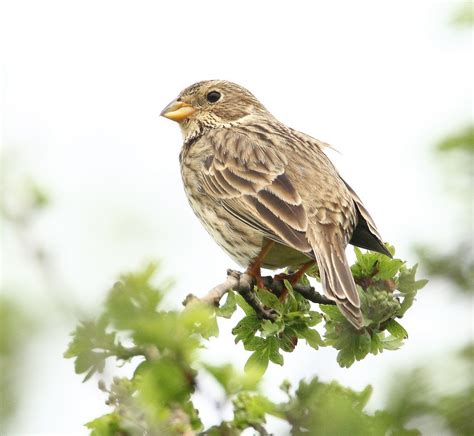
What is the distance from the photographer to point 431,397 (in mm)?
1677

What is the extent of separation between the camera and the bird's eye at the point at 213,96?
27.0 ft

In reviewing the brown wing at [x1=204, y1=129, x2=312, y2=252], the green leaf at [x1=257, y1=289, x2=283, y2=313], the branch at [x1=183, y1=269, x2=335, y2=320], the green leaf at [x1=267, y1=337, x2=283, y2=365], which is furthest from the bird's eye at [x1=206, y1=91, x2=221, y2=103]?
the green leaf at [x1=267, y1=337, x2=283, y2=365]

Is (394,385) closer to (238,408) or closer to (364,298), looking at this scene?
(238,408)

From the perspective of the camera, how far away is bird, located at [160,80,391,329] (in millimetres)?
5689

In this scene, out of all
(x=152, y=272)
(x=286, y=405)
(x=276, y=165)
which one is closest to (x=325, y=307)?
(x=276, y=165)

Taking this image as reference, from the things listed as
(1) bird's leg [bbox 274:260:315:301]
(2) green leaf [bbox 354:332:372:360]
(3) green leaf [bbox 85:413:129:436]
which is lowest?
(3) green leaf [bbox 85:413:129:436]

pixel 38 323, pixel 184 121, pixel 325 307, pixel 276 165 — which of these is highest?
pixel 184 121

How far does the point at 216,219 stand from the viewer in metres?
6.57

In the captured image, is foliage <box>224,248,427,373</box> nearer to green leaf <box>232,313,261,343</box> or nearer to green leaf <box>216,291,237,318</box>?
green leaf <box>232,313,261,343</box>

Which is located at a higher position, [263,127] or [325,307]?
[263,127]

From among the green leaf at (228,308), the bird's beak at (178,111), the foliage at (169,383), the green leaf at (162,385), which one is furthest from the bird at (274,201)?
the green leaf at (162,385)

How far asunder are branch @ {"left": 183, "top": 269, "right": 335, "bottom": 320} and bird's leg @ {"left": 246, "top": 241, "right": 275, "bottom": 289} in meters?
0.04

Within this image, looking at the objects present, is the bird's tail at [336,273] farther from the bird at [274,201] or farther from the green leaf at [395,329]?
the green leaf at [395,329]

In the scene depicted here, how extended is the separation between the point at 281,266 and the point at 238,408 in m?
4.31
